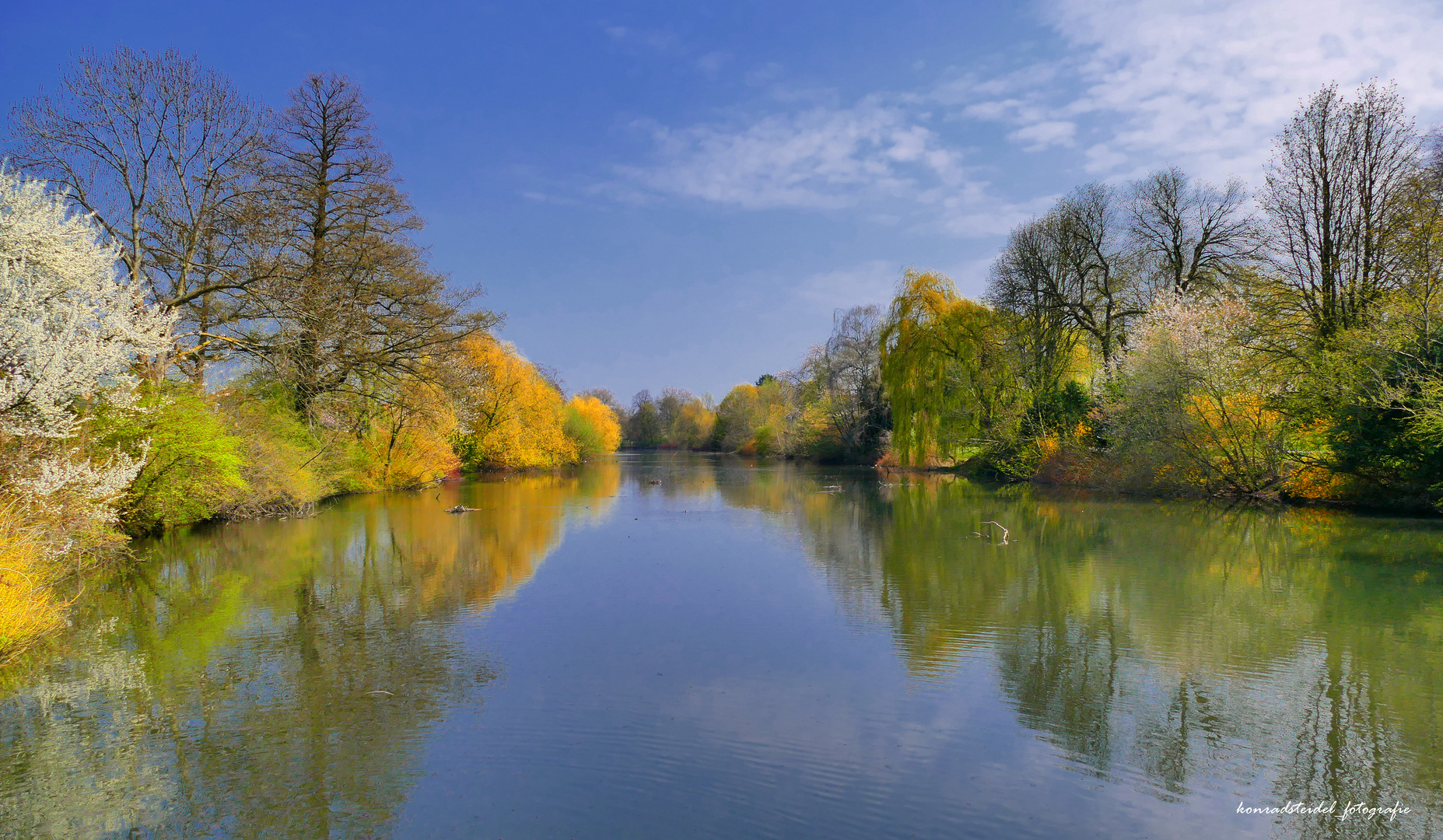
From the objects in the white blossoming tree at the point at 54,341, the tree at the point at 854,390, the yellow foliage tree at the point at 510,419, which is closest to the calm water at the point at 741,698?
the white blossoming tree at the point at 54,341

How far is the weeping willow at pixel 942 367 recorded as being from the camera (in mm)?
28562

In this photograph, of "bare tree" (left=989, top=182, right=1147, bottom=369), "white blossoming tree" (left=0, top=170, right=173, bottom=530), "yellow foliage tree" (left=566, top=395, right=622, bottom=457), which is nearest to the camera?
"white blossoming tree" (left=0, top=170, right=173, bottom=530)

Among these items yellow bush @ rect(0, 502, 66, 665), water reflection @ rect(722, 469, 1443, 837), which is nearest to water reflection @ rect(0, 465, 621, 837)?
yellow bush @ rect(0, 502, 66, 665)

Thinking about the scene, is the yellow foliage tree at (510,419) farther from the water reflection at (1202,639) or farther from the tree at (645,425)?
the tree at (645,425)

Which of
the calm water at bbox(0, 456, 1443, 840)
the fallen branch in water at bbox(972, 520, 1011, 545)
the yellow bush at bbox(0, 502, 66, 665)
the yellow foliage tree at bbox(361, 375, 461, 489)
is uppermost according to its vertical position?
the yellow foliage tree at bbox(361, 375, 461, 489)

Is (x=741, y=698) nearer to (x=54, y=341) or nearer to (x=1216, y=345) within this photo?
(x=54, y=341)

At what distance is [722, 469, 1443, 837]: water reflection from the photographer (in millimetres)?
4152

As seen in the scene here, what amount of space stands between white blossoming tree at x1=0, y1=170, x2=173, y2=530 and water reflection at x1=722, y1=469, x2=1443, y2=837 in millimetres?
8088

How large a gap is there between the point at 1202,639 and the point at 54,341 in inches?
433

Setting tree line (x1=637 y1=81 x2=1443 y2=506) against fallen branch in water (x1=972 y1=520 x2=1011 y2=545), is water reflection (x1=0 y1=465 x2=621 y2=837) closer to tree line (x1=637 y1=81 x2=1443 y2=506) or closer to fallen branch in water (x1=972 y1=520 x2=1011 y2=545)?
fallen branch in water (x1=972 y1=520 x2=1011 y2=545)

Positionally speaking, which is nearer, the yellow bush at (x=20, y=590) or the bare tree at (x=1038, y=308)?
the yellow bush at (x=20, y=590)

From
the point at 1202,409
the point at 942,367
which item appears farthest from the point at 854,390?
the point at 1202,409

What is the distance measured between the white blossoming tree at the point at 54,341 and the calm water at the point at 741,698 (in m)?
1.57

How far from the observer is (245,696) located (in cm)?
518
